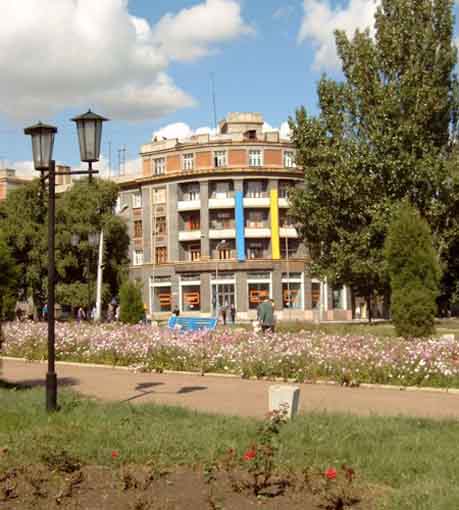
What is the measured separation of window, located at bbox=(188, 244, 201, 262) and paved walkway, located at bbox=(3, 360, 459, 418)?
48892 millimetres

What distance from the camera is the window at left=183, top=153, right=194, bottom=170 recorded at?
63.8 meters

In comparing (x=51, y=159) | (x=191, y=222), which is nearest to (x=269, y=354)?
(x=51, y=159)

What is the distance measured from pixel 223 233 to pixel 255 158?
689cm

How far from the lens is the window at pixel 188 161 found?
6378cm

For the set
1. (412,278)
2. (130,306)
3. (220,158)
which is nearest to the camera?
(412,278)

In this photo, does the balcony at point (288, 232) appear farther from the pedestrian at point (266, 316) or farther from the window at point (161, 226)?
the pedestrian at point (266, 316)

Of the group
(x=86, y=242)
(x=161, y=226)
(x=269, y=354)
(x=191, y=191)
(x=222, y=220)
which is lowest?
(x=269, y=354)

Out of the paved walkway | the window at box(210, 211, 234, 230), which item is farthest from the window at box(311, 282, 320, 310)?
the paved walkway

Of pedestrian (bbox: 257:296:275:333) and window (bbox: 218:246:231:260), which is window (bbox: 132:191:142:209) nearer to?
window (bbox: 218:246:231:260)

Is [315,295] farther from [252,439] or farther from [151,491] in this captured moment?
[151,491]

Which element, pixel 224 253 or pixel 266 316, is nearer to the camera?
pixel 266 316

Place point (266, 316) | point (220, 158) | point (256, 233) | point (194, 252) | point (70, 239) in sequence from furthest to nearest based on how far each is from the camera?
point (194, 252) → point (256, 233) → point (220, 158) → point (70, 239) → point (266, 316)

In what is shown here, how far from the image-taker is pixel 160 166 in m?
65.8

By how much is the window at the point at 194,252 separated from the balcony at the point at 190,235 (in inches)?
34.0
